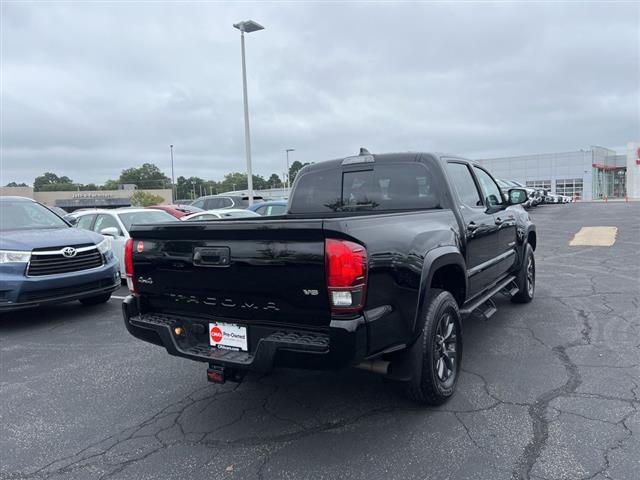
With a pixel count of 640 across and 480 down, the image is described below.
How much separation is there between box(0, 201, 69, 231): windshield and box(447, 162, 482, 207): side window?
5899 mm

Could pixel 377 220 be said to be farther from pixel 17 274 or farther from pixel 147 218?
pixel 147 218

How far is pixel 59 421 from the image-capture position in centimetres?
372

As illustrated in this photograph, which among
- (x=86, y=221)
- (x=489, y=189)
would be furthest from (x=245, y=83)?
(x=489, y=189)

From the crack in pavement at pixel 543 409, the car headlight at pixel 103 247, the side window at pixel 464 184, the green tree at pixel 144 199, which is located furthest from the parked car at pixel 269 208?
the green tree at pixel 144 199

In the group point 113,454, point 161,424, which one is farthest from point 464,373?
point 113,454

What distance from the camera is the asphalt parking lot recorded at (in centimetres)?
298

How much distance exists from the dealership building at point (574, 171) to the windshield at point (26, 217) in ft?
184

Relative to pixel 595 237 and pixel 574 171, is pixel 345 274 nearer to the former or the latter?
pixel 595 237

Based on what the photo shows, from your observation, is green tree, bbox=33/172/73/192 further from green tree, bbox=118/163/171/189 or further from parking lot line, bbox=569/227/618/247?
parking lot line, bbox=569/227/618/247

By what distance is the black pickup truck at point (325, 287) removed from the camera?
9.38 feet

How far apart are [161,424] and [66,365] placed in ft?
6.29

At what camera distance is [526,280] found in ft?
21.4

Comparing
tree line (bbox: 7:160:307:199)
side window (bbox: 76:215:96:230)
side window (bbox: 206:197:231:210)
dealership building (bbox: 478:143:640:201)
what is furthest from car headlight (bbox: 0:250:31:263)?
tree line (bbox: 7:160:307:199)

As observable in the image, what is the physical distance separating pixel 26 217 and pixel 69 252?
155cm
